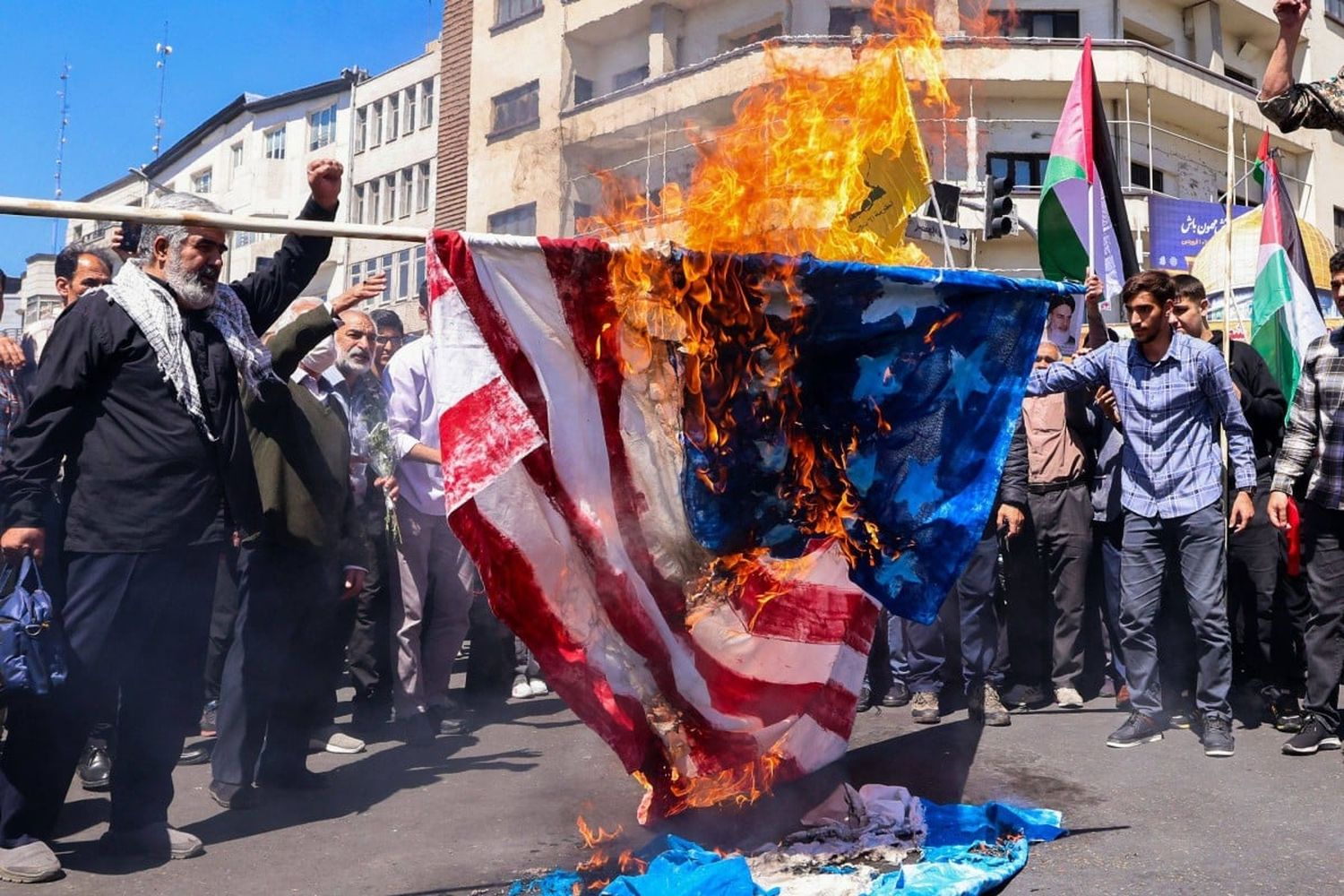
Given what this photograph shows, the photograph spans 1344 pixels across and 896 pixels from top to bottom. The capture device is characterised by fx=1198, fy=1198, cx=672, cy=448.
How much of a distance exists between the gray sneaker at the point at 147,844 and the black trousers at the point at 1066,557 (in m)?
4.96

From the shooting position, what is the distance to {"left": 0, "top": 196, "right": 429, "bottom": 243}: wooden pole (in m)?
3.48

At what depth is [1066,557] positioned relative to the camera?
23.5ft

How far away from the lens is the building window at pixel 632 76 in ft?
95.9

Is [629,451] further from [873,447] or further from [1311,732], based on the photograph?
[1311,732]

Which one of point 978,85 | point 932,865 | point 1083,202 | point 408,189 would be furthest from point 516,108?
point 932,865

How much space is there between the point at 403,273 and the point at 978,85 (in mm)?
23692

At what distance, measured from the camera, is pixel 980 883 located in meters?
3.72

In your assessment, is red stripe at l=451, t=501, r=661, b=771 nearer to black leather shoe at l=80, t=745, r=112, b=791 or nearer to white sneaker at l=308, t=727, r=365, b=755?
white sneaker at l=308, t=727, r=365, b=755

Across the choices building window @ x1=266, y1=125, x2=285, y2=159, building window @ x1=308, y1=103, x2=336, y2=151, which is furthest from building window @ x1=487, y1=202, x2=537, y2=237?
building window @ x1=266, y1=125, x2=285, y2=159

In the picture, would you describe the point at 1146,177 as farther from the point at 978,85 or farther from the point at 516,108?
the point at 516,108

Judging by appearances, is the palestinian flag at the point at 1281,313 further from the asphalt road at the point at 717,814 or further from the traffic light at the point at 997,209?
the asphalt road at the point at 717,814

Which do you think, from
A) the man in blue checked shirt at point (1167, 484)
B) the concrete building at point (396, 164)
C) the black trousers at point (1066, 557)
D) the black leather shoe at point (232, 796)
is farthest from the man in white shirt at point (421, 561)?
the concrete building at point (396, 164)

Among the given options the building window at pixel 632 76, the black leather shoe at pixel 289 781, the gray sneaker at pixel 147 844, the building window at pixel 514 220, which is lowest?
the black leather shoe at pixel 289 781

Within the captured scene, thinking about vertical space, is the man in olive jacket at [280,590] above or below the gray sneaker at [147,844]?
above
